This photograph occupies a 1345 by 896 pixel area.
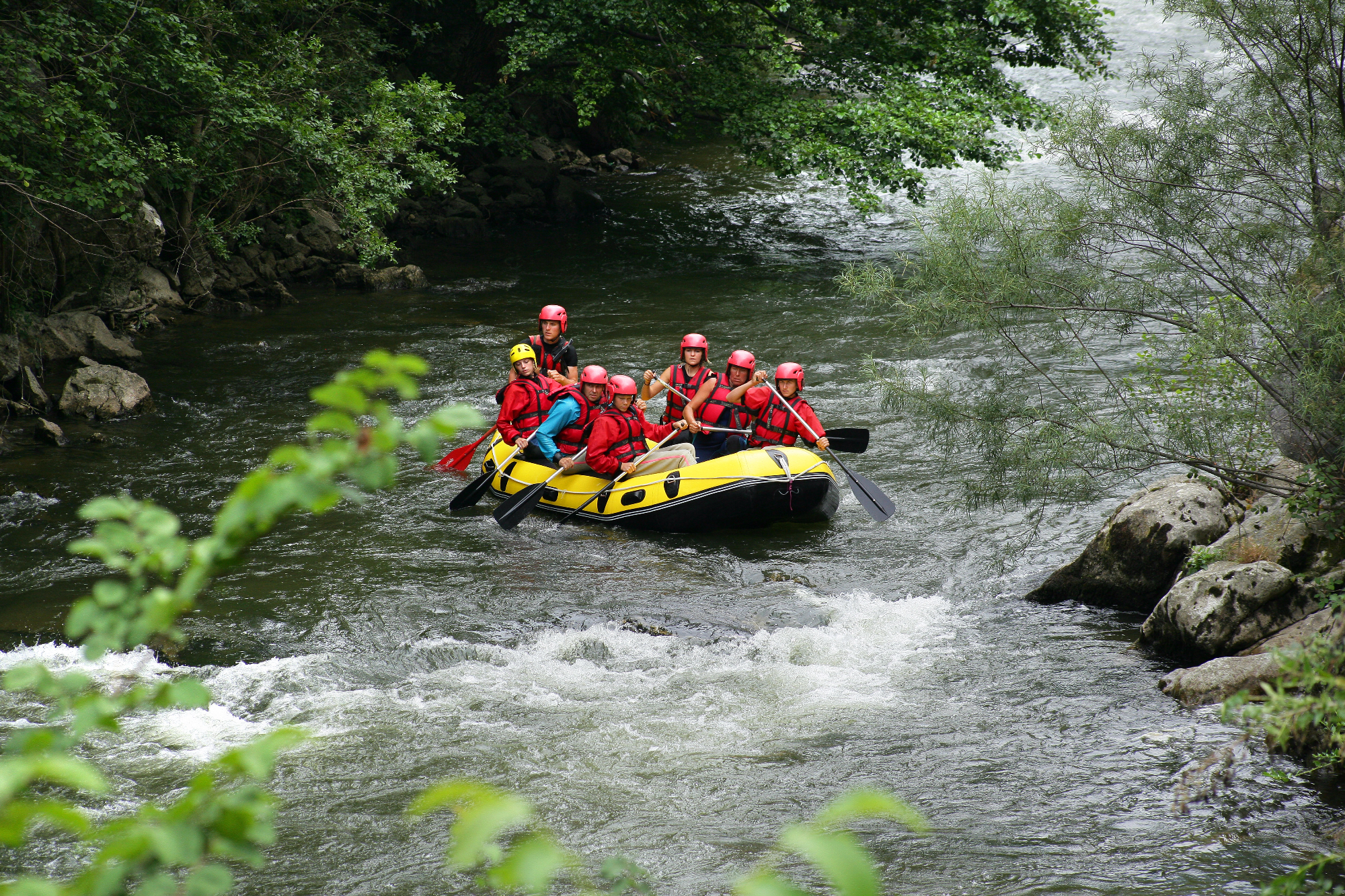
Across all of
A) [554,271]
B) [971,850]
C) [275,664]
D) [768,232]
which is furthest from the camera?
[768,232]

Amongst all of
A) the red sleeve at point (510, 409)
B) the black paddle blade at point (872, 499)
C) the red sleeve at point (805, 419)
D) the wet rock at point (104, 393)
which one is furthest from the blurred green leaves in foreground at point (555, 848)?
Answer: the wet rock at point (104, 393)

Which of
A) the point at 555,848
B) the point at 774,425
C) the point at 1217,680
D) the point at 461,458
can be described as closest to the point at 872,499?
the point at 774,425

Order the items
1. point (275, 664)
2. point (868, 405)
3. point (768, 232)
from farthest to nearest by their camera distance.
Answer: point (768, 232), point (868, 405), point (275, 664)

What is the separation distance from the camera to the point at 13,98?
8.59 m

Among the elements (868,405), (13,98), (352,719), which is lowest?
(352,719)

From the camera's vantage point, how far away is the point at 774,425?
916 centimetres

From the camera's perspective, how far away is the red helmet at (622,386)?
28.5ft

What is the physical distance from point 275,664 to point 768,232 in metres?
14.4

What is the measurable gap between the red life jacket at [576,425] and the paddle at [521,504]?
0.28 meters

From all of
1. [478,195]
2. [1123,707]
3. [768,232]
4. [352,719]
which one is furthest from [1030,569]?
[478,195]

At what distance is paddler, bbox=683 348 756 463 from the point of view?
9227mm

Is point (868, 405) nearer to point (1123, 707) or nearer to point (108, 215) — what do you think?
point (1123, 707)

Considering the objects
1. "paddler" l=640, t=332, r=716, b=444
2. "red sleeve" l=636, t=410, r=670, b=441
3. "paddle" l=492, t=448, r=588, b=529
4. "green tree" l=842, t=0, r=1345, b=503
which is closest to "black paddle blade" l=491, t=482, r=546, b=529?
"paddle" l=492, t=448, r=588, b=529

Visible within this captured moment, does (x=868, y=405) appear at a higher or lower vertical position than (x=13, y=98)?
lower
